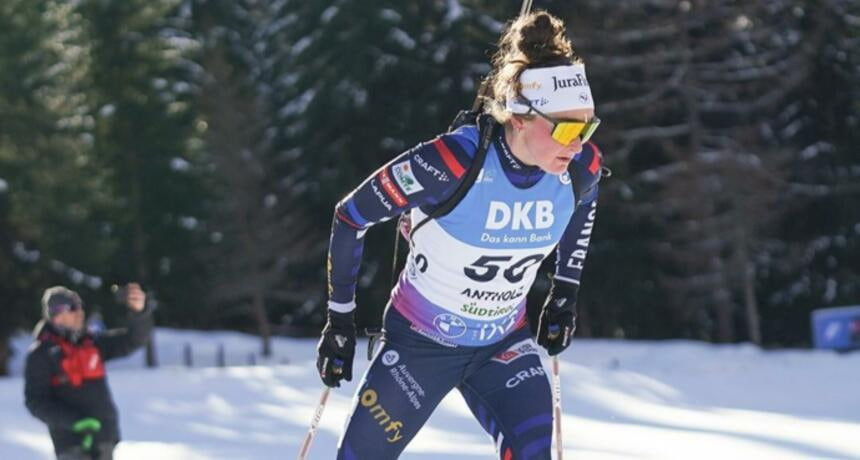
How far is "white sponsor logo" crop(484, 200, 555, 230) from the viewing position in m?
4.53

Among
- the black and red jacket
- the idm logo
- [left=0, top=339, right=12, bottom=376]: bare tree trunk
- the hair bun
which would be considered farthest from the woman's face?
[left=0, top=339, right=12, bottom=376]: bare tree trunk

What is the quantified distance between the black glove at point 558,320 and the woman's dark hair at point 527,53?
85 cm

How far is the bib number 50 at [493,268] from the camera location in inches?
182

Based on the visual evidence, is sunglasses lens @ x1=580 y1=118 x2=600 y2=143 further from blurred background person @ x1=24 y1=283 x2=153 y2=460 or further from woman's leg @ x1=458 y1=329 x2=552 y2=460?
blurred background person @ x1=24 y1=283 x2=153 y2=460

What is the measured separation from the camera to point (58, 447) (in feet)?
24.5

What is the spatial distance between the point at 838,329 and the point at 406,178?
631 inches

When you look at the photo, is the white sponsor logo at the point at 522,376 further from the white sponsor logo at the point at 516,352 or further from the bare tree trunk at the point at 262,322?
the bare tree trunk at the point at 262,322

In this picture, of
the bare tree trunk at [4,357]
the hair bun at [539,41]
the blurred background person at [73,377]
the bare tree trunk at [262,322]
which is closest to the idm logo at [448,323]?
the hair bun at [539,41]

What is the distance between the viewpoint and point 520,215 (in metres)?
4.56

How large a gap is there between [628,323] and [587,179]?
29.8m

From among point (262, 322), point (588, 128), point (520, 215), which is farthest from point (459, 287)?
point (262, 322)

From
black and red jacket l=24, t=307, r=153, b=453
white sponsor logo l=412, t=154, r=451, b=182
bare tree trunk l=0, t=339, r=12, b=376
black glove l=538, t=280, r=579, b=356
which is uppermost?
white sponsor logo l=412, t=154, r=451, b=182

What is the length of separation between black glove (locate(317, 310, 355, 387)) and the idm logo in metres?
0.30

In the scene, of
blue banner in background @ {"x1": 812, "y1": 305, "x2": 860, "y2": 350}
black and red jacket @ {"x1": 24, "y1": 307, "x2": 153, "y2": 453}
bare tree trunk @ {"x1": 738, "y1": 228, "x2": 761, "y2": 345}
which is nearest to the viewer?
black and red jacket @ {"x1": 24, "y1": 307, "x2": 153, "y2": 453}
